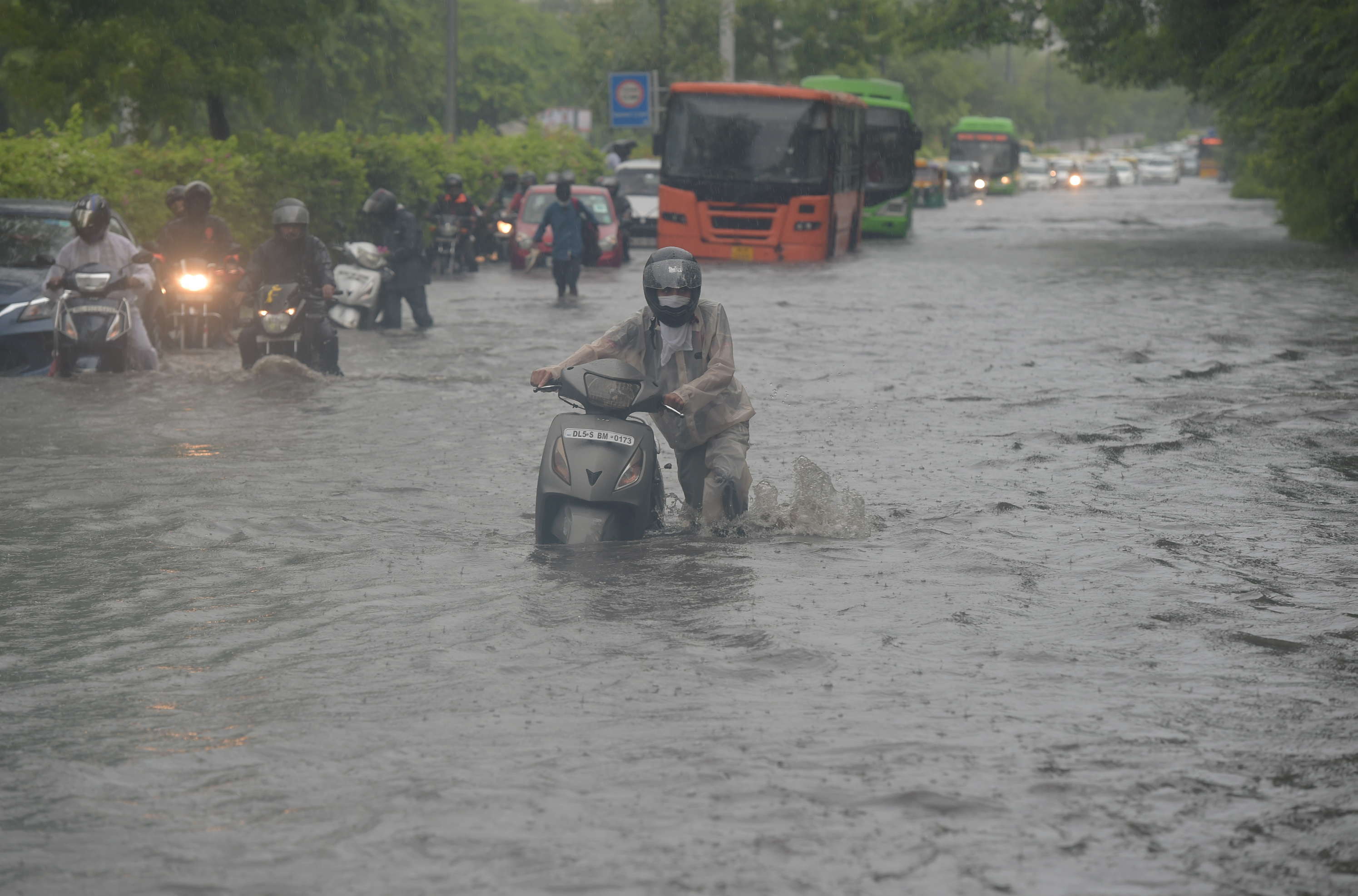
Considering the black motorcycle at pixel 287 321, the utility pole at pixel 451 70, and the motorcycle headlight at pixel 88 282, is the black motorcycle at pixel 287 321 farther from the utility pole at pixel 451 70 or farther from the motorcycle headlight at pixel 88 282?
the utility pole at pixel 451 70

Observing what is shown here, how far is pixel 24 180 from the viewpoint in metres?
17.9

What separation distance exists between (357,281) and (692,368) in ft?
36.8

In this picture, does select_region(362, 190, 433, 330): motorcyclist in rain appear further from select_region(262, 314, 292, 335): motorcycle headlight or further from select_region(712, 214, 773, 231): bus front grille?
select_region(712, 214, 773, 231): bus front grille

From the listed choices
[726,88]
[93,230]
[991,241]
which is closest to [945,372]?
[93,230]

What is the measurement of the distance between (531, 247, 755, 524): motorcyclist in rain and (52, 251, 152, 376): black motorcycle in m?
7.40

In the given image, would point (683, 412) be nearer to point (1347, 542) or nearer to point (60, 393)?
point (1347, 542)

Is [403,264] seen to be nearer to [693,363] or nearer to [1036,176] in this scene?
[693,363]

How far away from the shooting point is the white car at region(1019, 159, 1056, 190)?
9112 centimetres

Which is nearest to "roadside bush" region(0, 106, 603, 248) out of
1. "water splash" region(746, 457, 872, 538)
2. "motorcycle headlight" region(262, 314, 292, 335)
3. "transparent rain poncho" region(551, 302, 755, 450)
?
"motorcycle headlight" region(262, 314, 292, 335)

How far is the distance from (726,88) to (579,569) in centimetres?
2622

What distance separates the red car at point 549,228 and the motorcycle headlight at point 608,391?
73.2 ft

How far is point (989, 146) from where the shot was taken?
7881 cm

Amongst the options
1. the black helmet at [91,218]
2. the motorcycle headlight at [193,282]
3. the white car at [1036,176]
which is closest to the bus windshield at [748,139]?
the motorcycle headlight at [193,282]

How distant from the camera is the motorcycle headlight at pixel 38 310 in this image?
15.4 m
